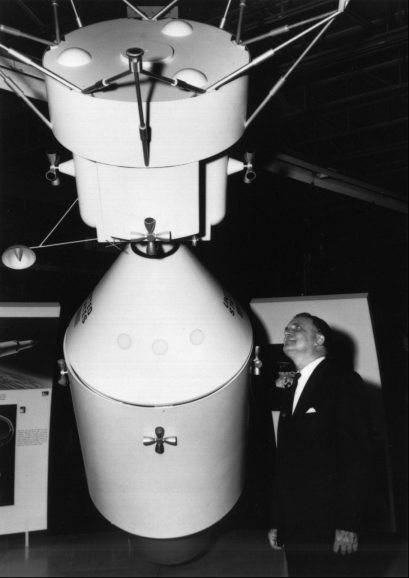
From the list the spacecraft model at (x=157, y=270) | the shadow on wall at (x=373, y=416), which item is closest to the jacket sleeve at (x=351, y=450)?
the spacecraft model at (x=157, y=270)

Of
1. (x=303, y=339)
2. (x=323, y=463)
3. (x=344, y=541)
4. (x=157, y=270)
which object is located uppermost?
(x=157, y=270)

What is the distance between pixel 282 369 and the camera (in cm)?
270

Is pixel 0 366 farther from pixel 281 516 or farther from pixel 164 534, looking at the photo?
pixel 281 516

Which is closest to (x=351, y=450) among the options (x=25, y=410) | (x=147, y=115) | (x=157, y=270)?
(x=157, y=270)

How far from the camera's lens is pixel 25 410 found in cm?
256

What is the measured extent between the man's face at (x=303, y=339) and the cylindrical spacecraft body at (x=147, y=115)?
73 cm

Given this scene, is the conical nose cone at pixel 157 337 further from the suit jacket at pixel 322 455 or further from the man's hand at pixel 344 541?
the man's hand at pixel 344 541

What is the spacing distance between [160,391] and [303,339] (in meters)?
0.76

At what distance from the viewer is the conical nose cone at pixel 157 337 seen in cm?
149

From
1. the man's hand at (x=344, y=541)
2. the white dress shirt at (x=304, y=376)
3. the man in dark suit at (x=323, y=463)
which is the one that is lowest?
the man's hand at (x=344, y=541)

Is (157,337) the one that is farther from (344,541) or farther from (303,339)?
(344,541)

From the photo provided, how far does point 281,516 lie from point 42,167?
4.05 meters

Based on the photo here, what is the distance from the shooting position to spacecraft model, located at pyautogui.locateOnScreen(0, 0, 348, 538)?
1.25 m

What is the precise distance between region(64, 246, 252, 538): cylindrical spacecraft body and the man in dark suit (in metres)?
0.29
